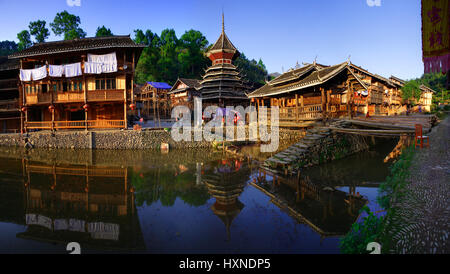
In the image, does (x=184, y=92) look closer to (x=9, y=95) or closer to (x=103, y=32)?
(x=9, y=95)

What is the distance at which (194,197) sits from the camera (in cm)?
878

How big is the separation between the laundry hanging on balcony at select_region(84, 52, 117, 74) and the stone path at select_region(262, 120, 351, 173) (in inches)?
658

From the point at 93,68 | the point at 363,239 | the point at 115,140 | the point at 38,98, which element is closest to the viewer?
the point at 363,239

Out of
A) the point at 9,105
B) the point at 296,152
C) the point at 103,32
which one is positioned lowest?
the point at 296,152

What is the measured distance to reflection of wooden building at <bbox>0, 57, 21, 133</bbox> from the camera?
24.1 meters

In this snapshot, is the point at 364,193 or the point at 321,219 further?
the point at 364,193

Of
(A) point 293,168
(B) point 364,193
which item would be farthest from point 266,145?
(B) point 364,193

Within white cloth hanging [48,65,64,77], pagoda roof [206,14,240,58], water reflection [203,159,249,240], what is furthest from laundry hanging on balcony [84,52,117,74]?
water reflection [203,159,249,240]

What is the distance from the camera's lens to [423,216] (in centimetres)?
477

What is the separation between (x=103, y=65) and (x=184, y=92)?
15.7 metres

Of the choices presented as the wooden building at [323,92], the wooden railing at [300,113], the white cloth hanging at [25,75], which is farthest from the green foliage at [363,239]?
the white cloth hanging at [25,75]

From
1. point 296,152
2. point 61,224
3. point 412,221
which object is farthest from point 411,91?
point 61,224
